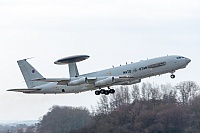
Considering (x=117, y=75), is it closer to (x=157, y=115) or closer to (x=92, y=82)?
(x=92, y=82)

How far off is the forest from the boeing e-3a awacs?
1040 centimetres

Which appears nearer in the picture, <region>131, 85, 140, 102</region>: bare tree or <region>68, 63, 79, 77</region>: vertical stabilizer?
<region>68, 63, 79, 77</region>: vertical stabilizer

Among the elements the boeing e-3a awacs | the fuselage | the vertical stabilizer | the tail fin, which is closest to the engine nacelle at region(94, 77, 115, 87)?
the boeing e-3a awacs

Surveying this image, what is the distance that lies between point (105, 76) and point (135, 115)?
17.4 metres

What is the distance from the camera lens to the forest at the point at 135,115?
75.1 metres

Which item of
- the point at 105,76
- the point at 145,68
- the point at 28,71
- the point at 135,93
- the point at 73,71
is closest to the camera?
the point at 145,68

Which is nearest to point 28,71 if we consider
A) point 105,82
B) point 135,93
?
point 105,82

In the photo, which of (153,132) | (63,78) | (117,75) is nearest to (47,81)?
(63,78)

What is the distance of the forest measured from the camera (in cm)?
7506

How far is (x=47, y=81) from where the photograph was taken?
6425cm

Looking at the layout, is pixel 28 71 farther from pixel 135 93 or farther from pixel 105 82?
pixel 135 93

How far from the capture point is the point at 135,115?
81.1 meters

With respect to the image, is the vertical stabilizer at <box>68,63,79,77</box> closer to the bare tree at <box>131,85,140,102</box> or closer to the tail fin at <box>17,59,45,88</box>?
the tail fin at <box>17,59,45,88</box>

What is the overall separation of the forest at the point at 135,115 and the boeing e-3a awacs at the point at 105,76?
34.1 ft
